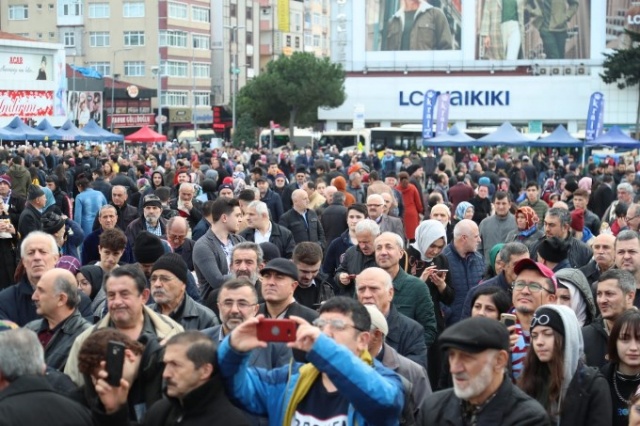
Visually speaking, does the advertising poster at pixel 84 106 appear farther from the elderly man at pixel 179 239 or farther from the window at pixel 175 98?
the elderly man at pixel 179 239

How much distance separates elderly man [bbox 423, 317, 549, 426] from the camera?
16.2 ft

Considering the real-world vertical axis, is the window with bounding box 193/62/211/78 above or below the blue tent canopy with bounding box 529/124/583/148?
above

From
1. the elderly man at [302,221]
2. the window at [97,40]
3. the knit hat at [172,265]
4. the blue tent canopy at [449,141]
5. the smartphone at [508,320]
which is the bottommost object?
the blue tent canopy at [449,141]

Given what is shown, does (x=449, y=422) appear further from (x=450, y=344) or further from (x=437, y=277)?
(x=437, y=277)

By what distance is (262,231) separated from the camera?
12578 mm

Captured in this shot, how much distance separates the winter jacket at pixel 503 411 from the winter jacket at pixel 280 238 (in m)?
7.36

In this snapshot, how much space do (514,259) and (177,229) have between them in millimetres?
3679

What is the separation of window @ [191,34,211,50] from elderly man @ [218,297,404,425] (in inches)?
3571

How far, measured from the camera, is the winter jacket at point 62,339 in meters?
6.75

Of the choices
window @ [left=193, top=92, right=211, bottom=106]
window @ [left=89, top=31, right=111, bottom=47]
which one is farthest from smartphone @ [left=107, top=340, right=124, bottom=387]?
window @ [left=89, top=31, right=111, bottom=47]

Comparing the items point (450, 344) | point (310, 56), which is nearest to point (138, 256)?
point (450, 344)

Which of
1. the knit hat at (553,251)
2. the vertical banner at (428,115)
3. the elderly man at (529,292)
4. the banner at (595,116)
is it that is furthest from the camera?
the vertical banner at (428,115)

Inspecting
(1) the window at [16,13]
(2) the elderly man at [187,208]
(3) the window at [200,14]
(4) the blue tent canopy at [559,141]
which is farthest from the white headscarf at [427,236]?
(1) the window at [16,13]

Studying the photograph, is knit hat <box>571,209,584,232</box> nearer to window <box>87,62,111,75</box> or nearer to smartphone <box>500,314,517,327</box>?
smartphone <box>500,314,517,327</box>
